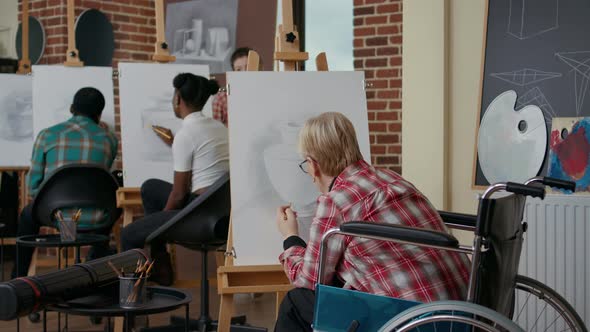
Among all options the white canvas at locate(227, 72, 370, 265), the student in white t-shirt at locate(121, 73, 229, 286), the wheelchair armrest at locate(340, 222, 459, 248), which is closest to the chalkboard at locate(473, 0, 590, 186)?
the white canvas at locate(227, 72, 370, 265)

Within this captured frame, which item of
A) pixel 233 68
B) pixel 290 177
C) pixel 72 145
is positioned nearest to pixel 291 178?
pixel 290 177

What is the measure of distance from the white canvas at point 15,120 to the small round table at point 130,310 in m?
3.57

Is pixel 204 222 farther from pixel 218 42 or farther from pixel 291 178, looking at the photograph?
pixel 218 42

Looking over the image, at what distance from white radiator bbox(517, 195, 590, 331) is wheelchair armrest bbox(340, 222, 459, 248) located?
51.0 inches

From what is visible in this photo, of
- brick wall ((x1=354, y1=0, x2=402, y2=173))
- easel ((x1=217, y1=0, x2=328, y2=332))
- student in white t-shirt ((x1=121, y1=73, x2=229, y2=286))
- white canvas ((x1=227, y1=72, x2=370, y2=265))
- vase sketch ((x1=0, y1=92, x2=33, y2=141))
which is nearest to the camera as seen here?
easel ((x1=217, y1=0, x2=328, y2=332))

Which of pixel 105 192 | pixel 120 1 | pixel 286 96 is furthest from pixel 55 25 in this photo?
pixel 286 96

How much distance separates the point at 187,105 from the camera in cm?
467

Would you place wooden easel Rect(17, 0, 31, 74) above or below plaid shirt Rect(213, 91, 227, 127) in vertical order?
above

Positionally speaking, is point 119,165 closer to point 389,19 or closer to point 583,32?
point 389,19

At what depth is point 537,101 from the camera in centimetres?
377

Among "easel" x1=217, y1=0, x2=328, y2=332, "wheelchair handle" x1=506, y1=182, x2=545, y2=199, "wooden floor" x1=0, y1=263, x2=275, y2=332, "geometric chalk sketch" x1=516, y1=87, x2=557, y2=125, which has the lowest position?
"wooden floor" x1=0, y1=263, x2=275, y2=332

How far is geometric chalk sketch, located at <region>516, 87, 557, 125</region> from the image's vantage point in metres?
3.72

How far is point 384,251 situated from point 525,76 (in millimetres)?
1503

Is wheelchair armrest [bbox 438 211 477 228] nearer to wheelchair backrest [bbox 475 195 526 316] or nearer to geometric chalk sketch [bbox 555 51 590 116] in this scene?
wheelchair backrest [bbox 475 195 526 316]
